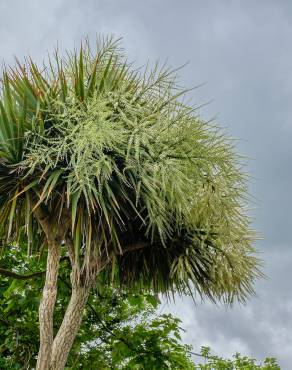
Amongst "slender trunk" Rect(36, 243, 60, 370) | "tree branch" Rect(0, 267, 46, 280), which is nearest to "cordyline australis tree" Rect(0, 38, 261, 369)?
"slender trunk" Rect(36, 243, 60, 370)

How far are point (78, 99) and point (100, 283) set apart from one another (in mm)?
2420

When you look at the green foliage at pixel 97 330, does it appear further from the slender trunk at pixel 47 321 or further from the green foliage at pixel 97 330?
the slender trunk at pixel 47 321

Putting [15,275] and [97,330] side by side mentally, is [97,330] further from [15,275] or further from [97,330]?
[15,275]

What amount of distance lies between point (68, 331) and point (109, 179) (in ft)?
4.72

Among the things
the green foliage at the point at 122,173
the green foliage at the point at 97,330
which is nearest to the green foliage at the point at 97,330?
the green foliage at the point at 97,330

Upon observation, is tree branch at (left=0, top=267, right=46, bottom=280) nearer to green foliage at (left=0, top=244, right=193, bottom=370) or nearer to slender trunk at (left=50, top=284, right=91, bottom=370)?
green foliage at (left=0, top=244, right=193, bottom=370)

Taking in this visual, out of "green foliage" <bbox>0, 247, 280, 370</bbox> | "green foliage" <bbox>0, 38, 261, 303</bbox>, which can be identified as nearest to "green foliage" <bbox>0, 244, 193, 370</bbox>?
"green foliage" <bbox>0, 247, 280, 370</bbox>

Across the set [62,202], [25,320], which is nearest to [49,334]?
[62,202]

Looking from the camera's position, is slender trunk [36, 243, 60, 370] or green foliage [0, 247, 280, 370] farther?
green foliage [0, 247, 280, 370]

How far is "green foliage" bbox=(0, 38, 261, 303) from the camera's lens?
17.1ft

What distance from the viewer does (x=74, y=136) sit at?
5.32 m

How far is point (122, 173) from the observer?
5375mm

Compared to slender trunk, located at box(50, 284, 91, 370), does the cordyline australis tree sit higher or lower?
higher

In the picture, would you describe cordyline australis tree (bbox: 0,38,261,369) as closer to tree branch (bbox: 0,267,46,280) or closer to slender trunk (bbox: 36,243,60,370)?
slender trunk (bbox: 36,243,60,370)
